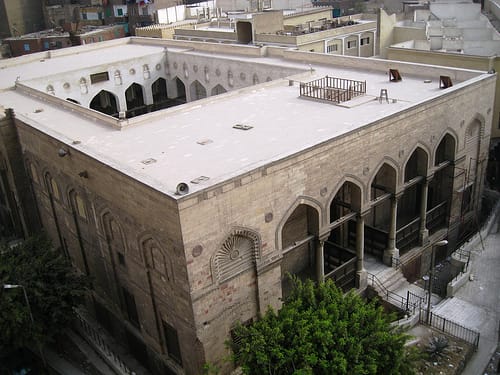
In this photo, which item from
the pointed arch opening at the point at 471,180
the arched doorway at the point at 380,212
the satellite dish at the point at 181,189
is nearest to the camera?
the satellite dish at the point at 181,189

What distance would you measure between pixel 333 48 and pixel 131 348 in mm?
27484

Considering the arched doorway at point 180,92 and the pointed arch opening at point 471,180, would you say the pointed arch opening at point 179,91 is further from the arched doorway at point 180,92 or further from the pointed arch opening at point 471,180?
the pointed arch opening at point 471,180

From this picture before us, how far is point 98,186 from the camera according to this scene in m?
17.9

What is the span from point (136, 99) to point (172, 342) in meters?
24.9

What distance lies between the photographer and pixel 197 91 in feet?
125

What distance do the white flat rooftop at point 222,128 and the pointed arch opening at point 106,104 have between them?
941 centimetres

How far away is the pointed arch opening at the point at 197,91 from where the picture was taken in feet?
123

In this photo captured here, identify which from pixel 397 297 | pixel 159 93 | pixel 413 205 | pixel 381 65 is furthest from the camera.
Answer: pixel 159 93

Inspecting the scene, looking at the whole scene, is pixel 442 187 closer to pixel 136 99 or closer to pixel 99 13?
pixel 136 99

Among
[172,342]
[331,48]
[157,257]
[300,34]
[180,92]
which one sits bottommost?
[172,342]

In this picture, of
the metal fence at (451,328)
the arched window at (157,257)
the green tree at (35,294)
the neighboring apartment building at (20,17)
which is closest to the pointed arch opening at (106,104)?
the green tree at (35,294)

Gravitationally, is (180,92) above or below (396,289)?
above

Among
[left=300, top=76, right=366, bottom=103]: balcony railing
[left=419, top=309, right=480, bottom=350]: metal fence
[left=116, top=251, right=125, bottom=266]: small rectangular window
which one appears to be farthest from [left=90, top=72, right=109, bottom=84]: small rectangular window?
[left=419, top=309, right=480, bottom=350]: metal fence

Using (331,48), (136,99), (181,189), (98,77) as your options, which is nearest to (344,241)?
(181,189)
